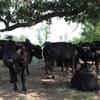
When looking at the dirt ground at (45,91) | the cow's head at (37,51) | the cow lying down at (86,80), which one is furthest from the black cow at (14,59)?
the cow's head at (37,51)

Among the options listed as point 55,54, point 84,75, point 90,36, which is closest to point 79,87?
point 84,75

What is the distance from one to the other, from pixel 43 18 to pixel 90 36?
54.1 feet

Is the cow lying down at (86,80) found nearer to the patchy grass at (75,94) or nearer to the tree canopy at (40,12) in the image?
the patchy grass at (75,94)

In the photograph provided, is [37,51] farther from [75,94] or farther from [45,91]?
[75,94]

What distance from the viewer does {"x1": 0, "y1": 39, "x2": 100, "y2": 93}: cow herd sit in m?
9.81

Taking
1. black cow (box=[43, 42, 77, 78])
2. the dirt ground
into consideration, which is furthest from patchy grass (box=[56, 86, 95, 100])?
black cow (box=[43, 42, 77, 78])

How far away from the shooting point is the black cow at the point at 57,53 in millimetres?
12348

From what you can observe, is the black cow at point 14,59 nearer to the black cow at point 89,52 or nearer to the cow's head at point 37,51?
the cow's head at point 37,51

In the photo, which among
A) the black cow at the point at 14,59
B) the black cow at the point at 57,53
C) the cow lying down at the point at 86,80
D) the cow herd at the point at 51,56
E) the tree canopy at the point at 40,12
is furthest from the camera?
the tree canopy at the point at 40,12

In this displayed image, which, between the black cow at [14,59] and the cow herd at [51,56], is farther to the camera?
the cow herd at [51,56]

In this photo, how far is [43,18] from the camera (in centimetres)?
1370

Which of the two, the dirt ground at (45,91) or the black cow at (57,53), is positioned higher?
the black cow at (57,53)

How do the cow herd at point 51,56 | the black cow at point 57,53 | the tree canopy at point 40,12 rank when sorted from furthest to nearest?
the tree canopy at point 40,12 < the black cow at point 57,53 < the cow herd at point 51,56

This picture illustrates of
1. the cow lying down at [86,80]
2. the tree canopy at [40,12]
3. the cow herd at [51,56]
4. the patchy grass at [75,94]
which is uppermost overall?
the tree canopy at [40,12]
